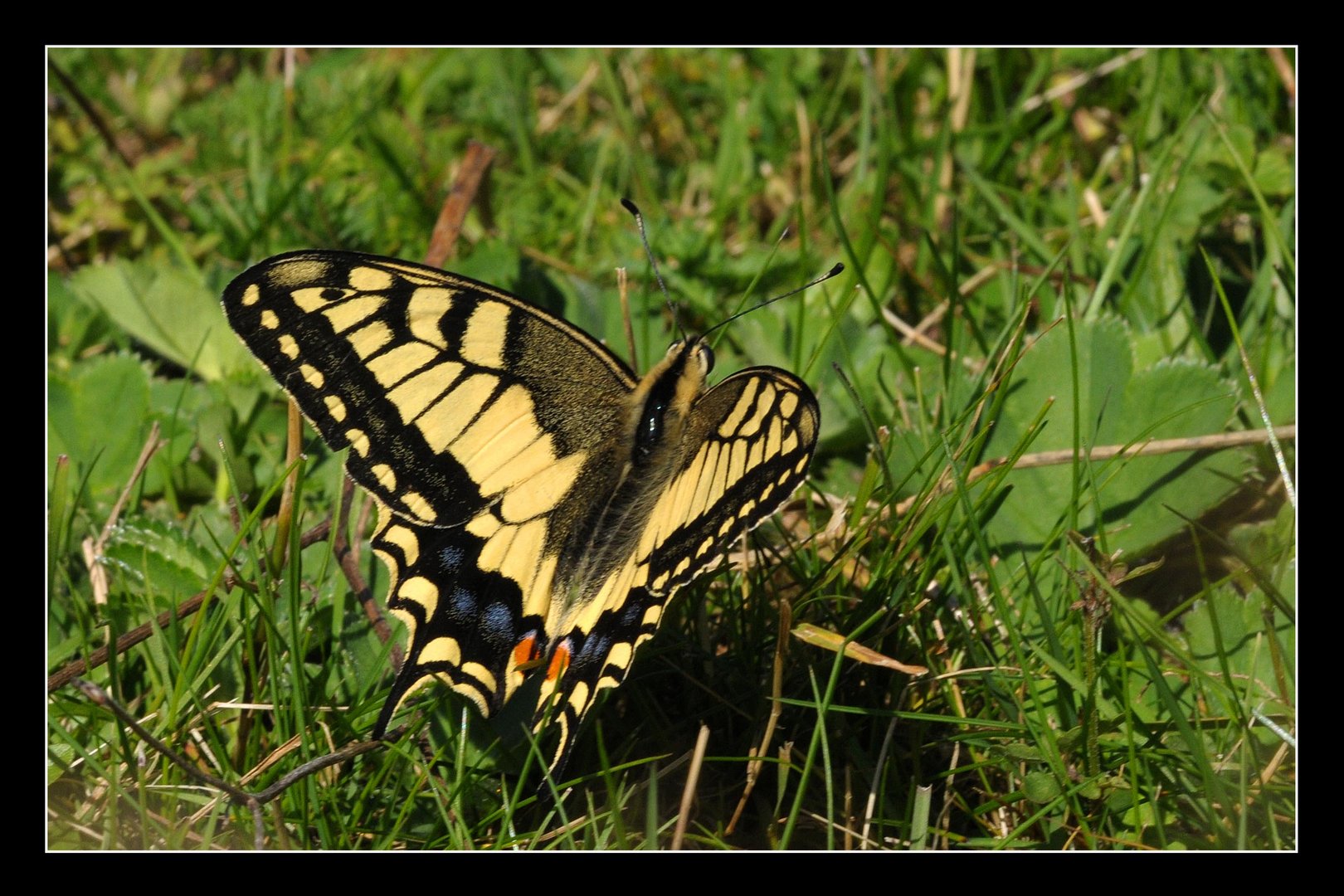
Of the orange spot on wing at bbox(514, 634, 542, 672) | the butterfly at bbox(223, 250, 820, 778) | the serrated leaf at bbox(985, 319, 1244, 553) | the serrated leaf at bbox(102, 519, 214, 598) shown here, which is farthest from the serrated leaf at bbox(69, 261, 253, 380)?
the serrated leaf at bbox(985, 319, 1244, 553)

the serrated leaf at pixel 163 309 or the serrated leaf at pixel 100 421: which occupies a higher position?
the serrated leaf at pixel 163 309

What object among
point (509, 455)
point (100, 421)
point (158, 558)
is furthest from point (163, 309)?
point (509, 455)

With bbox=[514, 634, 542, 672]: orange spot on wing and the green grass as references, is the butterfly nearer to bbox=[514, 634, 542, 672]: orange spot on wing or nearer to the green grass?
bbox=[514, 634, 542, 672]: orange spot on wing

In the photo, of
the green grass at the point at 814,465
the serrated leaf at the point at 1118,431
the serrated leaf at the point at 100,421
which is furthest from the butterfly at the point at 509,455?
the serrated leaf at the point at 100,421

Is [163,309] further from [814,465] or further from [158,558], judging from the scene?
[814,465]

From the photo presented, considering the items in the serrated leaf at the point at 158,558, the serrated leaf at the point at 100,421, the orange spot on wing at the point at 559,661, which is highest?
the serrated leaf at the point at 100,421

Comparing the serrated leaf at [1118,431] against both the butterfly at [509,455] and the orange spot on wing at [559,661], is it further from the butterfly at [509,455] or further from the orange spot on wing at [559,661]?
the orange spot on wing at [559,661]

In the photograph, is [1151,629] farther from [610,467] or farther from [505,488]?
[505,488]
